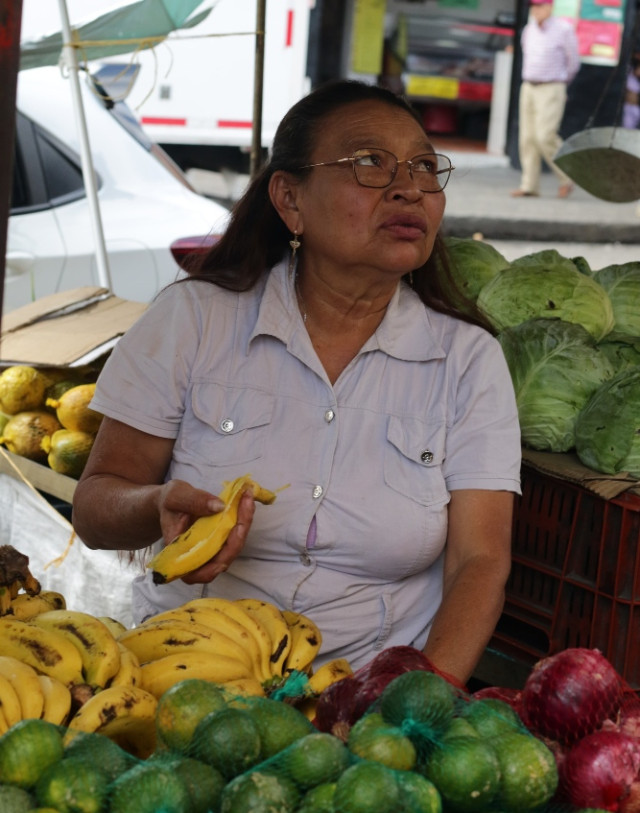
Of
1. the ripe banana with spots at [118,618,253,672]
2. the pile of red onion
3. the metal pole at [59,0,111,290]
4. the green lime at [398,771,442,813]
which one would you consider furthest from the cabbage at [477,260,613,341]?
the green lime at [398,771,442,813]

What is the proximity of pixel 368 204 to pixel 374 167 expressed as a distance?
9 cm

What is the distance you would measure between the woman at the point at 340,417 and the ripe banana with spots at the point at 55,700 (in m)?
0.71

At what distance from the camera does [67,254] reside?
5.66 metres

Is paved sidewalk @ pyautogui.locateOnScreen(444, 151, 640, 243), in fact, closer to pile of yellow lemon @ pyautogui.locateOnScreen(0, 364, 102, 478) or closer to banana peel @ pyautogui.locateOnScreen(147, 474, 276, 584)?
pile of yellow lemon @ pyautogui.locateOnScreen(0, 364, 102, 478)

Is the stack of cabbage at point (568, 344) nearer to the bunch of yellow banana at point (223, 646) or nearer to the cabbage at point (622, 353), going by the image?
the cabbage at point (622, 353)

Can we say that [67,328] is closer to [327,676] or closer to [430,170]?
[430,170]

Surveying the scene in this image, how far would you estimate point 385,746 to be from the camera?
53.1 inches

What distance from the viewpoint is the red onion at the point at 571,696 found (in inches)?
60.3

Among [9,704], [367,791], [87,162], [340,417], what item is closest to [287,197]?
[340,417]

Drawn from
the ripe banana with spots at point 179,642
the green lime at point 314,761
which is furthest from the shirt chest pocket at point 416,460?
the green lime at point 314,761

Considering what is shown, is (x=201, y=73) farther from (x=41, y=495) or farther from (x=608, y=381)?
(x=608, y=381)

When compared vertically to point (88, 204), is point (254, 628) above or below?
above

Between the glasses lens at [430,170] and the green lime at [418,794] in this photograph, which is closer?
the green lime at [418,794]

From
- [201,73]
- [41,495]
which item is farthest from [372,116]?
[201,73]
